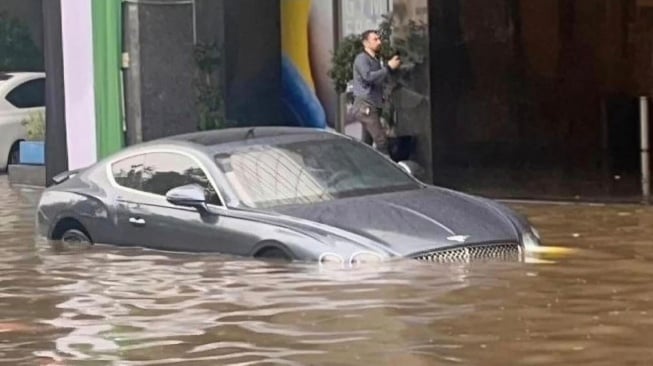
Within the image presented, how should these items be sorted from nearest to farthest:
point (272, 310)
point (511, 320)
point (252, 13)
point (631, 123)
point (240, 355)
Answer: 1. point (240, 355)
2. point (511, 320)
3. point (272, 310)
4. point (631, 123)
5. point (252, 13)

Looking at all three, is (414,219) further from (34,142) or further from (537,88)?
(34,142)

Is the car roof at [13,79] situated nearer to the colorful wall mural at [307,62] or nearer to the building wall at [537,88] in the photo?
the colorful wall mural at [307,62]

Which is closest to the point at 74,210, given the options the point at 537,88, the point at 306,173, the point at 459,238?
the point at 306,173

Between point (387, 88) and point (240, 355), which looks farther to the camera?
point (387, 88)

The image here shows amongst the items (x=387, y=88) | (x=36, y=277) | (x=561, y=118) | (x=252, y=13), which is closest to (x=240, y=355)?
(x=36, y=277)

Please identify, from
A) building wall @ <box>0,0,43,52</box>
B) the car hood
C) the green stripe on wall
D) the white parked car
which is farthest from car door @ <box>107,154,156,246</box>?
building wall @ <box>0,0,43,52</box>

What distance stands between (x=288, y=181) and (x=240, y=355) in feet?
12.4

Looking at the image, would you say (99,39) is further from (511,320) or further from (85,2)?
(511,320)

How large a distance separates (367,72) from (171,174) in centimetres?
597

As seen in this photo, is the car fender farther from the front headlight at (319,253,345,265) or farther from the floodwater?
the front headlight at (319,253,345,265)

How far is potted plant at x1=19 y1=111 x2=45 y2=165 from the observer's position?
2302 centimetres

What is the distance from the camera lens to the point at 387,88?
19016mm

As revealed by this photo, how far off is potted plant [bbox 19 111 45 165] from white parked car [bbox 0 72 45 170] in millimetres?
291

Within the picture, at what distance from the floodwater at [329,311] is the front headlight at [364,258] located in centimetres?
14
